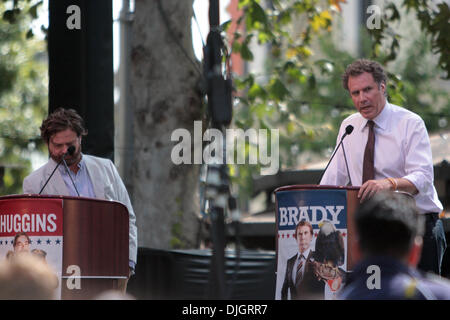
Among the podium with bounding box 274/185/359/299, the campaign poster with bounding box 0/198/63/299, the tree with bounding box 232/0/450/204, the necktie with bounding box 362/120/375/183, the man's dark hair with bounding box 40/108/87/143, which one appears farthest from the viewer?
the tree with bounding box 232/0/450/204

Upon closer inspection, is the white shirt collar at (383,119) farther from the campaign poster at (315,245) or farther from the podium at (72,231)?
the podium at (72,231)

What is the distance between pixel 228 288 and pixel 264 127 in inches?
323

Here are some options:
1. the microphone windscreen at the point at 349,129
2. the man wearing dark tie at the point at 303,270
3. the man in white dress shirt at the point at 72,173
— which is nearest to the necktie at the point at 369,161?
the microphone windscreen at the point at 349,129

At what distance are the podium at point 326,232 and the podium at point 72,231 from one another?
42.2 inches

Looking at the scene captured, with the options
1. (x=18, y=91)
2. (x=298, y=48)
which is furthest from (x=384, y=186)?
(x=18, y=91)

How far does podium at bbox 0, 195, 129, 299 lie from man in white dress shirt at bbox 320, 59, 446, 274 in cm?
133

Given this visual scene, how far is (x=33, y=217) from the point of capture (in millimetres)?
5230

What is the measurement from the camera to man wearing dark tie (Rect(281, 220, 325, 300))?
16.0 ft

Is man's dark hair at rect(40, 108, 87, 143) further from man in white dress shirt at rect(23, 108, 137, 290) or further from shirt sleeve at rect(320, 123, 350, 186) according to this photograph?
shirt sleeve at rect(320, 123, 350, 186)

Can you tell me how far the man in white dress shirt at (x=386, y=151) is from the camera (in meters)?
5.25

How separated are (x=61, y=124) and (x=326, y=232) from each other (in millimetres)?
1812

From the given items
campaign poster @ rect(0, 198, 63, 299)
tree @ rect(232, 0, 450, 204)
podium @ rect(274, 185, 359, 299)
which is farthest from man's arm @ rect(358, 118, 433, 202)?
tree @ rect(232, 0, 450, 204)

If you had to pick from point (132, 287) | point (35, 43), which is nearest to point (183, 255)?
point (132, 287)
